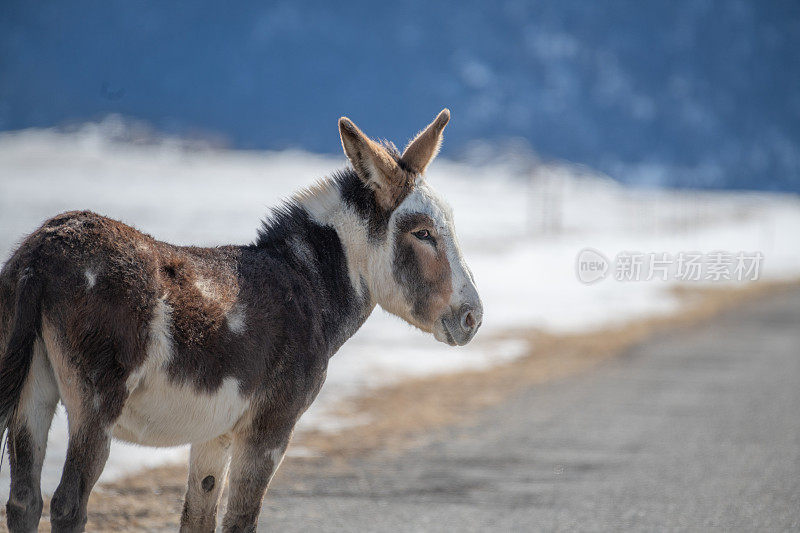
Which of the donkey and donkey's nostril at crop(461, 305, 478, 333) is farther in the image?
donkey's nostril at crop(461, 305, 478, 333)

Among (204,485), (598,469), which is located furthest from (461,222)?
(204,485)

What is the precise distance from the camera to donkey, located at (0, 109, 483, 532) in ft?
9.74

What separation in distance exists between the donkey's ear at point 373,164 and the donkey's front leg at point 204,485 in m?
1.56

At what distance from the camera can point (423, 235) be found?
4.05 m

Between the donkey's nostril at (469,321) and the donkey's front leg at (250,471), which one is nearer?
the donkey's front leg at (250,471)

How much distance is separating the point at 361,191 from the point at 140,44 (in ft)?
560

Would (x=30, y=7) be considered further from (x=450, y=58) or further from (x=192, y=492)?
(x=192, y=492)

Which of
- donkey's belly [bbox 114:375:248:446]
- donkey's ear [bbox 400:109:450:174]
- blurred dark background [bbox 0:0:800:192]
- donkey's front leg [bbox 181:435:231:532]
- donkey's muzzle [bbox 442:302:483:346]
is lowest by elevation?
donkey's front leg [bbox 181:435:231:532]

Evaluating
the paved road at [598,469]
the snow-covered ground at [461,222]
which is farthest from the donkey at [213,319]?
the snow-covered ground at [461,222]

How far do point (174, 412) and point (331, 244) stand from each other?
4.24 ft

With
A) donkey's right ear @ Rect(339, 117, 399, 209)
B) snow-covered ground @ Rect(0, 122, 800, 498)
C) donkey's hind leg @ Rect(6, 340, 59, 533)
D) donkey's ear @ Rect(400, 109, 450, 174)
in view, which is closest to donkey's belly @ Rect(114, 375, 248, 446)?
donkey's hind leg @ Rect(6, 340, 59, 533)

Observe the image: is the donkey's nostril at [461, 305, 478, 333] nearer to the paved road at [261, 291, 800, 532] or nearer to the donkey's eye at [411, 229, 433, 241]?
the donkey's eye at [411, 229, 433, 241]

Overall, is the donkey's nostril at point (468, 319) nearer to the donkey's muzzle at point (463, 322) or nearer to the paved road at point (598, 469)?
the donkey's muzzle at point (463, 322)

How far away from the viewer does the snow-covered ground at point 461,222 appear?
13455mm
